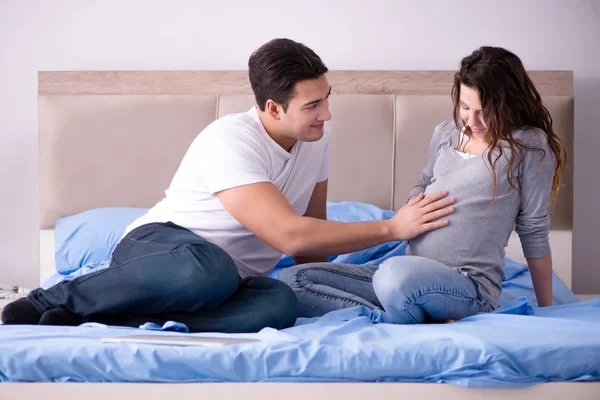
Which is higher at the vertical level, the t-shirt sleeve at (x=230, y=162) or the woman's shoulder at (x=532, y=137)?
the woman's shoulder at (x=532, y=137)

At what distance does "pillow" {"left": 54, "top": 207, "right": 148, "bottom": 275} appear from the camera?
2672 mm

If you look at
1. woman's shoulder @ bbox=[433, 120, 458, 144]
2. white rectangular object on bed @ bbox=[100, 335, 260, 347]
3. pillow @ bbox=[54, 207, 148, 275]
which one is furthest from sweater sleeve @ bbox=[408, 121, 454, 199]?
pillow @ bbox=[54, 207, 148, 275]

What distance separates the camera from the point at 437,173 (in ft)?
6.50

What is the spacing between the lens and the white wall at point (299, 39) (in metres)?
3.28

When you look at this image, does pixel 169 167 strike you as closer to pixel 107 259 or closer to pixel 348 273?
pixel 107 259

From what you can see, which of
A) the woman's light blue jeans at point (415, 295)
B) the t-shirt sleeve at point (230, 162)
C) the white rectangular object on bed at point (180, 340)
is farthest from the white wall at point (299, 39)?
the white rectangular object on bed at point (180, 340)

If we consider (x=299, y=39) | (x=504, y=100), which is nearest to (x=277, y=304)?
(x=504, y=100)

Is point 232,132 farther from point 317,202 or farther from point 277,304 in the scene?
point 277,304

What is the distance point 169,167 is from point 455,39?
1.37 metres

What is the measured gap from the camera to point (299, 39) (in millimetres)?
3297

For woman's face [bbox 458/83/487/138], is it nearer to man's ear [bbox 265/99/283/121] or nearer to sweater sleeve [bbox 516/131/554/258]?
sweater sleeve [bbox 516/131/554/258]

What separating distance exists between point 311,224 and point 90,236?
1.17 metres

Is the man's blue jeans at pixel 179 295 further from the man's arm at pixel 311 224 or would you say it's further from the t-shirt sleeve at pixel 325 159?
the t-shirt sleeve at pixel 325 159

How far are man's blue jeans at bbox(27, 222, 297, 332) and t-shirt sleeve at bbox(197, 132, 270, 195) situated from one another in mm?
193
